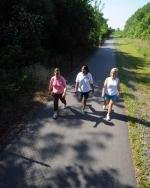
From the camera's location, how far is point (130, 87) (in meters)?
17.8

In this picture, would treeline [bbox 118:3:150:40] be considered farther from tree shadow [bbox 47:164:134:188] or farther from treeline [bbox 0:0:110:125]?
tree shadow [bbox 47:164:134:188]

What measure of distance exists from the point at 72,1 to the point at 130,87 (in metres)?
7.63

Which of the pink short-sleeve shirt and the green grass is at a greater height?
the pink short-sleeve shirt

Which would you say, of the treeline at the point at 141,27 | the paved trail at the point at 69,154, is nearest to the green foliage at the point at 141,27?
the treeline at the point at 141,27

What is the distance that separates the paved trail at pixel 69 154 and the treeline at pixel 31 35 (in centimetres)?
284

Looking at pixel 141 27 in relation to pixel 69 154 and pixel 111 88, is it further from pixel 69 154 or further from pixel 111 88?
pixel 69 154

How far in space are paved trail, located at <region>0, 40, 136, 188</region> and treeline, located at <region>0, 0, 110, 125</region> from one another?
2.84 m

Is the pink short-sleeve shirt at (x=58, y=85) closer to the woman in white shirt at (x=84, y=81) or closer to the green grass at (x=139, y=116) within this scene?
the woman in white shirt at (x=84, y=81)

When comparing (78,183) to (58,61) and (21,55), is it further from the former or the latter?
(58,61)

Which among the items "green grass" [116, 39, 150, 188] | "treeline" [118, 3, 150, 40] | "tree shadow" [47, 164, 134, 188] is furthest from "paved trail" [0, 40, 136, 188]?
"treeline" [118, 3, 150, 40]

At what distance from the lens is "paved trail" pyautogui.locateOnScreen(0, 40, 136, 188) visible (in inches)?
287

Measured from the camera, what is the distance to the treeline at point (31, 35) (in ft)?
46.8

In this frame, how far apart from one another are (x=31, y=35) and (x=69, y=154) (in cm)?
967

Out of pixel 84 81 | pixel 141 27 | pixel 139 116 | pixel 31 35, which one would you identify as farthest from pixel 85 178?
pixel 141 27
